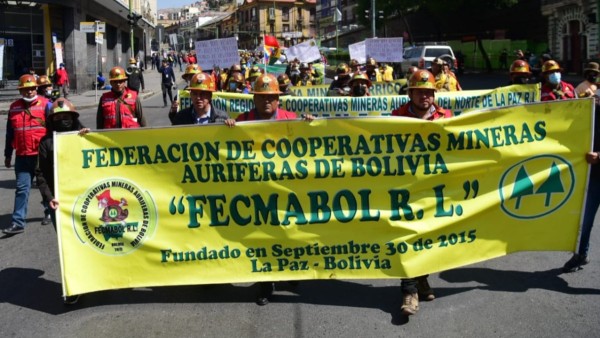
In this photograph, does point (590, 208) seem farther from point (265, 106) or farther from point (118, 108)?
point (118, 108)

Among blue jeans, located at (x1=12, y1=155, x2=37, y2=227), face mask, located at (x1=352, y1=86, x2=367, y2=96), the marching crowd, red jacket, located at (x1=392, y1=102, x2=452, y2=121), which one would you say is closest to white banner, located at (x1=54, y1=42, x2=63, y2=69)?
the marching crowd

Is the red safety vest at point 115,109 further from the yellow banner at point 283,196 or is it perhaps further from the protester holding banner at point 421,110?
the protester holding banner at point 421,110

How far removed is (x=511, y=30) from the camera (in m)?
47.2

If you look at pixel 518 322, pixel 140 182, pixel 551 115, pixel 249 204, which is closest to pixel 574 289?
pixel 518 322

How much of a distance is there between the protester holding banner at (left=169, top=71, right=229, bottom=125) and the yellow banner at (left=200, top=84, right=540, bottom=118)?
445 centimetres

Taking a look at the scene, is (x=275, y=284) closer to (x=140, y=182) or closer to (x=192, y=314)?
(x=192, y=314)

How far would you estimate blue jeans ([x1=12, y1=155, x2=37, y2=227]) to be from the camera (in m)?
7.26

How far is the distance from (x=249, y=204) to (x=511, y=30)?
46567 millimetres

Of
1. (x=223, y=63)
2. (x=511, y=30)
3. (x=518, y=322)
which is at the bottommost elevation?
(x=518, y=322)

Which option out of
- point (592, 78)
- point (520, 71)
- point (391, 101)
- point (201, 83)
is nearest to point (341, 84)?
point (391, 101)

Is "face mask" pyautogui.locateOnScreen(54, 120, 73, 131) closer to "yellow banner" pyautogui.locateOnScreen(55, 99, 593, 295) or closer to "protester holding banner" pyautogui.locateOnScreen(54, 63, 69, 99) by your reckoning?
"yellow banner" pyautogui.locateOnScreen(55, 99, 593, 295)

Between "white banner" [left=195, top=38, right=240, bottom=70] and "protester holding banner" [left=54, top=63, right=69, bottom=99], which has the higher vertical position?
"protester holding banner" [left=54, top=63, right=69, bottom=99]

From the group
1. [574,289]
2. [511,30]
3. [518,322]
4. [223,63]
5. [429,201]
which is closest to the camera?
[518,322]

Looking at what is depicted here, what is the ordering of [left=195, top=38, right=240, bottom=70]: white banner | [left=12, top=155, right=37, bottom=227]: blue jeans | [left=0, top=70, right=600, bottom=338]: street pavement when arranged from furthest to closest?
[left=195, top=38, right=240, bottom=70]: white banner, [left=12, top=155, right=37, bottom=227]: blue jeans, [left=0, top=70, right=600, bottom=338]: street pavement
